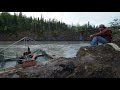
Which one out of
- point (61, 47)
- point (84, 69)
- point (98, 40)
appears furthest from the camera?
point (61, 47)

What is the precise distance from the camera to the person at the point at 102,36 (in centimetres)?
335

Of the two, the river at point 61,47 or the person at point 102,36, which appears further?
the river at point 61,47

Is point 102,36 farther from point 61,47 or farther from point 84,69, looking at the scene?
point 61,47

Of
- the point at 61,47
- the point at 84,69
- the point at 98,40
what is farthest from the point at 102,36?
the point at 61,47

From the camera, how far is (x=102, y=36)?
→ 3.47 meters

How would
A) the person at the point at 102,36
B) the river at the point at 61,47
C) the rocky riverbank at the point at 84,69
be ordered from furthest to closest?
1. the river at the point at 61,47
2. the person at the point at 102,36
3. the rocky riverbank at the point at 84,69

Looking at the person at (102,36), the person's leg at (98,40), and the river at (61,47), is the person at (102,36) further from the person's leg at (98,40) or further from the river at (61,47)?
the river at (61,47)

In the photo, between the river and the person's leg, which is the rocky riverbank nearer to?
the person's leg

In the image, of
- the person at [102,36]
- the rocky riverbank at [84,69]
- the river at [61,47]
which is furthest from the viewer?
the river at [61,47]

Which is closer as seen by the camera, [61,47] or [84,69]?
[84,69]

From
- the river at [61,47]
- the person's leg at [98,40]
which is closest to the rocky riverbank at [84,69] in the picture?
the person's leg at [98,40]
